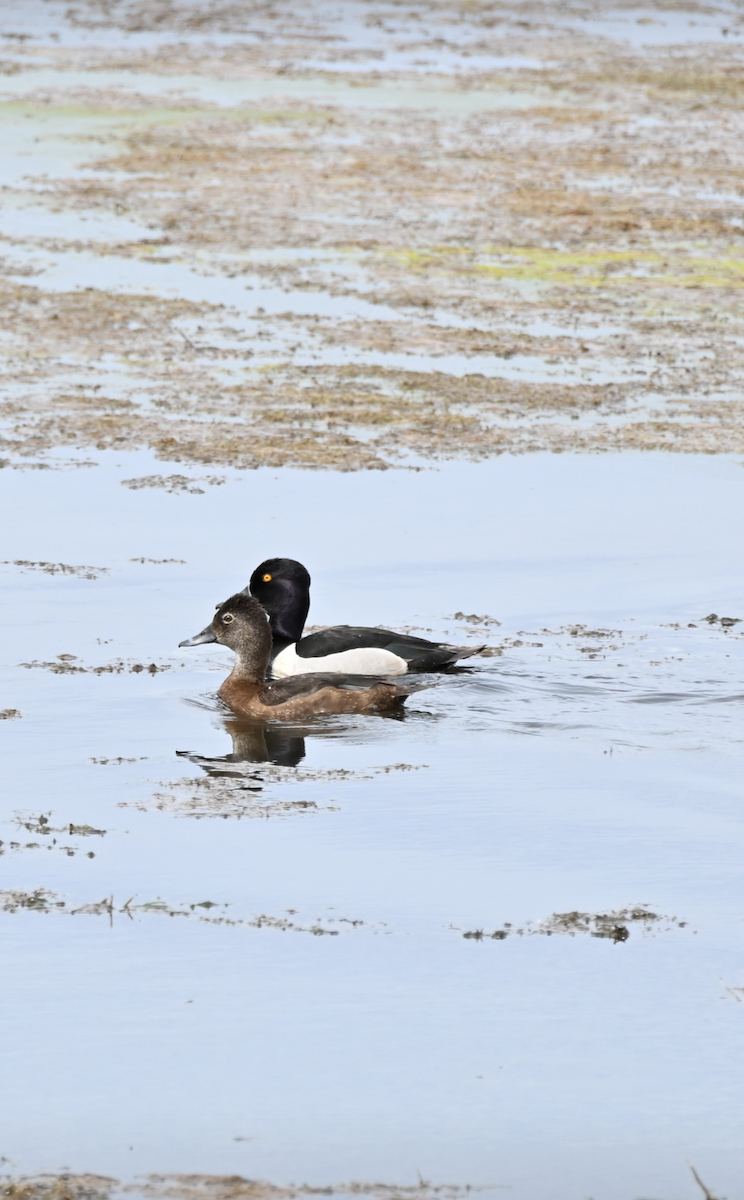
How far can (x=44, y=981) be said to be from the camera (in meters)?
6.21

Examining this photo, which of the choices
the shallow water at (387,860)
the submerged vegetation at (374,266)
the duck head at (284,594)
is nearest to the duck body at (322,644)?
the duck head at (284,594)

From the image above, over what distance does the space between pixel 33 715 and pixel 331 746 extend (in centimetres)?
150

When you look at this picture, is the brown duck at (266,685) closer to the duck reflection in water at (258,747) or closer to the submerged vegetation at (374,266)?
the duck reflection in water at (258,747)

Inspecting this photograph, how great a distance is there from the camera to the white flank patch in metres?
10.3

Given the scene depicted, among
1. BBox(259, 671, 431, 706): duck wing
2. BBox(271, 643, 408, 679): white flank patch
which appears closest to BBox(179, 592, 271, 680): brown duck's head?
BBox(259, 671, 431, 706): duck wing

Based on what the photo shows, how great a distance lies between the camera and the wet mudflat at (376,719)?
5555 millimetres

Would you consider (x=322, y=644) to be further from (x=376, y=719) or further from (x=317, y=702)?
(x=376, y=719)

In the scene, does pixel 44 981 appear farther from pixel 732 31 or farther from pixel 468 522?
pixel 732 31

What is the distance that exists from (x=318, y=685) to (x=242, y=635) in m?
0.52

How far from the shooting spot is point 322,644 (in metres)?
10.7

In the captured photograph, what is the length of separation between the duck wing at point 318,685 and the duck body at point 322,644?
46mm

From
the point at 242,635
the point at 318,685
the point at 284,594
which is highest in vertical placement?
the point at 284,594

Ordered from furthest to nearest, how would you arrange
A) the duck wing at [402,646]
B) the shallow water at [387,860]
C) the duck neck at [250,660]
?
the duck neck at [250,660], the duck wing at [402,646], the shallow water at [387,860]

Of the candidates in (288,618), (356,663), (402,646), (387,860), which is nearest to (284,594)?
(288,618)
